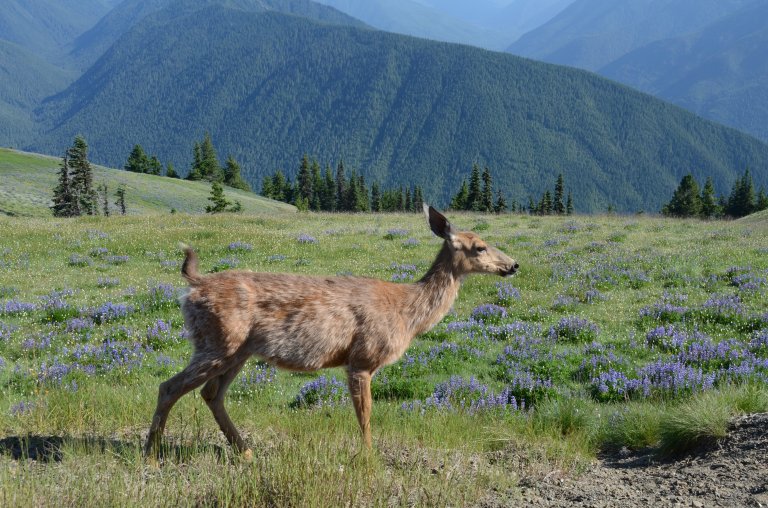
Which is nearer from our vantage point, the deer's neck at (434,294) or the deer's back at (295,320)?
the deer's back at (295,320)

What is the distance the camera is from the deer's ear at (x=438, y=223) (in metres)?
6.60

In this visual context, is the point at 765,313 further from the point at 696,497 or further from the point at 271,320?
the point at 271,320

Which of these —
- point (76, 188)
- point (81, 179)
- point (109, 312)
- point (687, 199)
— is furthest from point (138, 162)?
point (109, 312)

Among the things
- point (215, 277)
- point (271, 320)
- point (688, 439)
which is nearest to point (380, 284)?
point (271, 320)

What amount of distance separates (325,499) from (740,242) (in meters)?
23.2

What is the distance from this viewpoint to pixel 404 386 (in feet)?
28.6

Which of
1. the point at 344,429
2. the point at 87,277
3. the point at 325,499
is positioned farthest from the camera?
the point at 87,277

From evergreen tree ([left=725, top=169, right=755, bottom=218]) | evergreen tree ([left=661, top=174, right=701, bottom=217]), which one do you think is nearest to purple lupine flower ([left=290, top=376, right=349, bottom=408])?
evergreen tree ([left=661, top=174, right=701, bottom=217])

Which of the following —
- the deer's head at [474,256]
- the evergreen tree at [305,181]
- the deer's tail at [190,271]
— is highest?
the evergreen tree at [305,181]

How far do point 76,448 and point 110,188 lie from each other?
9474cm

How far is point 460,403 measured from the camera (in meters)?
7.83

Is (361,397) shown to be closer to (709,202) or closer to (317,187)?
(709,202)

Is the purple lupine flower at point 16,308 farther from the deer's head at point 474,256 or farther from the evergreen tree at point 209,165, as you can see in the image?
the evergreen tree at point 209,165

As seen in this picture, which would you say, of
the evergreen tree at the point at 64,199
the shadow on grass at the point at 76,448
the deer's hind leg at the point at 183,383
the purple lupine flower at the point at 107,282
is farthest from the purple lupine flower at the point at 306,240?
the evergreen tree at the point at 64,199
